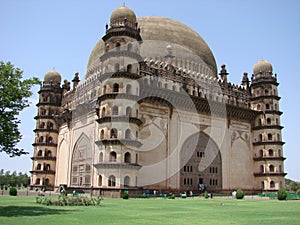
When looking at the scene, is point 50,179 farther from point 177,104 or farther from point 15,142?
point 15,142

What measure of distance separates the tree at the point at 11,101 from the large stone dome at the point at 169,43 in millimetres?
22414

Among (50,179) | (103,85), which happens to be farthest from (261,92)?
(50,179)

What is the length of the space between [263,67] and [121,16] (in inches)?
767

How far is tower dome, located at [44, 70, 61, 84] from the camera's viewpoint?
43153 mm

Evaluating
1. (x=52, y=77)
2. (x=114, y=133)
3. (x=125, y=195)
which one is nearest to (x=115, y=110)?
(x=114, y=133)

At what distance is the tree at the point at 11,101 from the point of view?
14.4 m

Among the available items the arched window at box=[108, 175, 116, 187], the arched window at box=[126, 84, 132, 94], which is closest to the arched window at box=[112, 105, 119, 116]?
the arched window at box=[126, 84, 132, 94]

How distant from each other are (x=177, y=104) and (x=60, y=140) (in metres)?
15.6

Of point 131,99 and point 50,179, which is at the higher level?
point 131,99

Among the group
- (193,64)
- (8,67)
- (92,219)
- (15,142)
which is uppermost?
(193,64)

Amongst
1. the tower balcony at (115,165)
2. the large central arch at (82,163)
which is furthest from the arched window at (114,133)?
the large central arch at (82,163)

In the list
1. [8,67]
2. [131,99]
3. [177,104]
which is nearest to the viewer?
[8,67]

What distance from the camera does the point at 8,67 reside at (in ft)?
49.3

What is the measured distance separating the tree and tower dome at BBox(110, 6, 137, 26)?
56.6 ft
